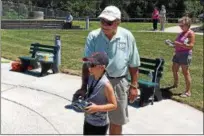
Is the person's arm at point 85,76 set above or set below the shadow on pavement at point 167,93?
above

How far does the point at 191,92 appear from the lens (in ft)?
27.2

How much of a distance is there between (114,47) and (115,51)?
42 mm

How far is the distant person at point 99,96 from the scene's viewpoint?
13.3ft

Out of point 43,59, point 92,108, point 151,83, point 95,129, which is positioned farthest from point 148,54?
point 92,108

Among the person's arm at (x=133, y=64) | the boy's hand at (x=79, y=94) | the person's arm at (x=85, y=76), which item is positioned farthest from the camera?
the person's arm at (x=133, y=64)

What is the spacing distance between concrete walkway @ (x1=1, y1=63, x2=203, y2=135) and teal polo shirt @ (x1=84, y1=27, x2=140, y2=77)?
1738mm

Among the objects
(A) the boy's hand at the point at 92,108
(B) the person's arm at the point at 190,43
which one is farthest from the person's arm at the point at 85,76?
(B) the person's arm at the point at 190,43

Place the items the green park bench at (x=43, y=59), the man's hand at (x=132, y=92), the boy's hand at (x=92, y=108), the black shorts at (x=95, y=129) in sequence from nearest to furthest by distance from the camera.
A: the boy's hand at (x=92, y=108) → the black shorts at (x=95, y=129) → the man's hand at (x=132, y=92) → the green park bench at (x=43, y=59)

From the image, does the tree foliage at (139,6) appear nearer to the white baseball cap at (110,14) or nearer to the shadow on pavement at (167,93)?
the shadow on pavement at (167,93)

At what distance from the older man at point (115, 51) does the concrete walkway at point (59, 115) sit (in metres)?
1.49

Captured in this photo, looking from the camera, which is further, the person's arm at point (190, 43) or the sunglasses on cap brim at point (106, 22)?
Result: the person's arm at point (190, 43)

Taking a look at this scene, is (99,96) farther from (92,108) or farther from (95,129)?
(95,129)

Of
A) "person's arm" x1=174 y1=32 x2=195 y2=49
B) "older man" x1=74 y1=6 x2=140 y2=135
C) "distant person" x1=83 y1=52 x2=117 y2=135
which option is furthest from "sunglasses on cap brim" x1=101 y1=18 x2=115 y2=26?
"person's arm" x1=174 y1=32 x2=195 y2=49

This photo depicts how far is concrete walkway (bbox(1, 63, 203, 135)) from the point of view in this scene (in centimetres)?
619
